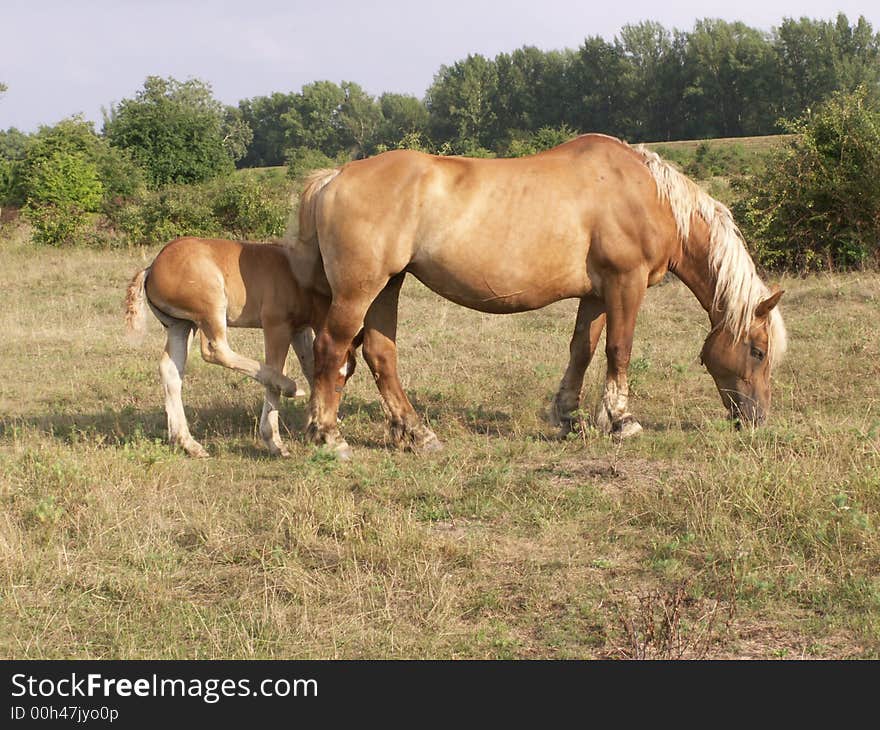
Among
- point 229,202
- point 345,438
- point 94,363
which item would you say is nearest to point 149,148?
point 229,202

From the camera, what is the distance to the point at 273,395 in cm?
655

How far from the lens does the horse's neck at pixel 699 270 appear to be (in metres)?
6.59

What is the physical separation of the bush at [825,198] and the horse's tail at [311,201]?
8657 millimetres

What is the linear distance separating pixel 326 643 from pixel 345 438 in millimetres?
3399

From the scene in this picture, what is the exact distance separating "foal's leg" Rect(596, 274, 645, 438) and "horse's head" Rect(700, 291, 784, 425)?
592 mm

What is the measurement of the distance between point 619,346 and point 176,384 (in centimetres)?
328

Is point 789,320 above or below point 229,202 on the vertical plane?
below

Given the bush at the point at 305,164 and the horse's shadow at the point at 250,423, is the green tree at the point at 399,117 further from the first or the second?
the horse's shadow at the point at 250,423

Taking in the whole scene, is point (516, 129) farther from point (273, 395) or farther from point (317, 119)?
point (273, 395)

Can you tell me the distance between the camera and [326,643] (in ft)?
12.2

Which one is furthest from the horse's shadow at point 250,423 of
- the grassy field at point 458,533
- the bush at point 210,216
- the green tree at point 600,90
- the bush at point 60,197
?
the green tree at point 600,90

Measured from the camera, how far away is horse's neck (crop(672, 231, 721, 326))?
6.59 m

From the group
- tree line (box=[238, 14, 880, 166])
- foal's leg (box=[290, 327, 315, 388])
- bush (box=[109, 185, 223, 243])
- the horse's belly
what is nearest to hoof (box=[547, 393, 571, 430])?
the horse's belly

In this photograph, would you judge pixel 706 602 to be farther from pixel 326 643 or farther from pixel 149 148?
pixel 149 148
